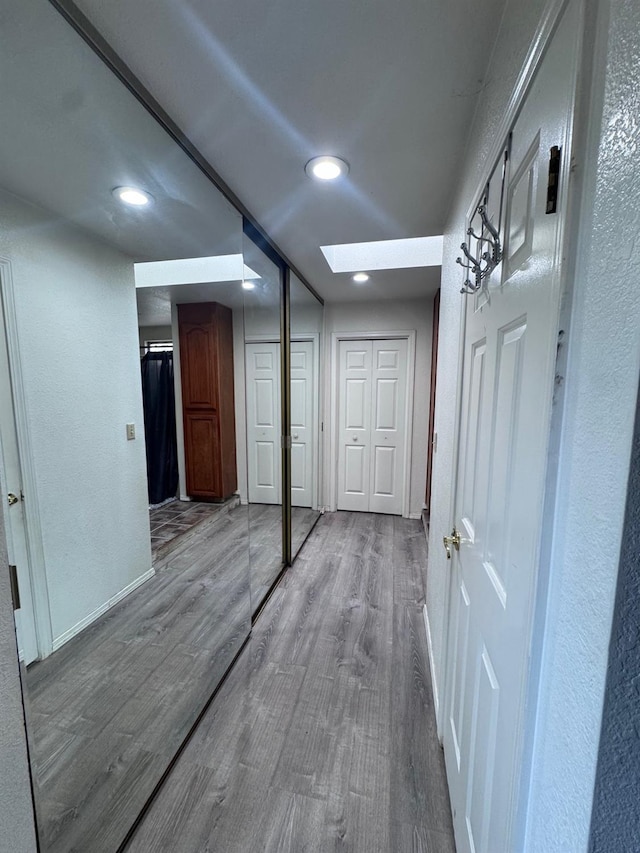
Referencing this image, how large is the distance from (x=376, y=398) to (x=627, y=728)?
3.59 meters

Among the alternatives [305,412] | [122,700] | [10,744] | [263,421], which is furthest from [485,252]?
[305,412]

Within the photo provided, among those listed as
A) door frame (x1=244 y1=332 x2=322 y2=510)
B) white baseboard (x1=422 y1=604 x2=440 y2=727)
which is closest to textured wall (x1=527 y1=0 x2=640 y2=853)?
white baseboard (x1=422 y1=604 x2=440 y2=727)

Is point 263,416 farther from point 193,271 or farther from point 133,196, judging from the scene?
point 133,196

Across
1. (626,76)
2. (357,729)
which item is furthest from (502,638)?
(357,729)

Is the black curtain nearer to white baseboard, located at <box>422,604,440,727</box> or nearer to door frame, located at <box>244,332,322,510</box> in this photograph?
white baseboard, located at <box>422,604,440,727</box>

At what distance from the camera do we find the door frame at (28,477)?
862 mm

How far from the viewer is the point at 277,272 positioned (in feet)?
8.40

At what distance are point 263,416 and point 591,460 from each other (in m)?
2.61

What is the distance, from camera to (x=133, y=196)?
134 centimetres

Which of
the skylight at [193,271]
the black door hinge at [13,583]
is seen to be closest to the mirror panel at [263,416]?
the skylight at [193,271]

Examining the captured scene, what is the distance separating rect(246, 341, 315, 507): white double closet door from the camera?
8.98 ft

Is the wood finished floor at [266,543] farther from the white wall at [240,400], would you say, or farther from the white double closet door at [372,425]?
the white double closet door at [372,425]

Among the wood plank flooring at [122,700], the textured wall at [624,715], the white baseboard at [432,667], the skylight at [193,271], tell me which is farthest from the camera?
the white baseboard at [432,667]

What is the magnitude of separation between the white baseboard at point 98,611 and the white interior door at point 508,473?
1243mm
